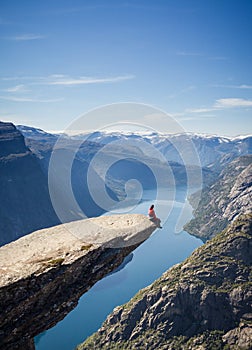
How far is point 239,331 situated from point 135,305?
31.2m

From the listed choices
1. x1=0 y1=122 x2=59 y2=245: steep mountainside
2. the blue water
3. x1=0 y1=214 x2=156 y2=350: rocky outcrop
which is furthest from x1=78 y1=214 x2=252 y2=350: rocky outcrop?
x1=0 y1=122 x2=59 y2=245: steep mountainside

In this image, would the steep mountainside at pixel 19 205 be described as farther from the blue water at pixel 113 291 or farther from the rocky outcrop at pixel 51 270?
the rocky outcrop at pixel 51 270

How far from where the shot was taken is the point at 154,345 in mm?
84312

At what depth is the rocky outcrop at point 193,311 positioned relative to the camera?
82250 millimetres

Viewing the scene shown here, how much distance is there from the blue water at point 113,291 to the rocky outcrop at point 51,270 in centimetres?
5808

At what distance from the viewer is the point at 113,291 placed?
413ft

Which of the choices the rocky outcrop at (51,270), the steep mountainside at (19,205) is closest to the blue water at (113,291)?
the rocky outcrop at (51,270)

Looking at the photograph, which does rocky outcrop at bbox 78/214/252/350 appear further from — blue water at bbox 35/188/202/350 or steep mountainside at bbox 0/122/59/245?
steep mountainside at bbox 0/122/59/245

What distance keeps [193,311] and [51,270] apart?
91047 millimetres

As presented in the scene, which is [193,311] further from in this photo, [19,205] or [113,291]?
[19,205]

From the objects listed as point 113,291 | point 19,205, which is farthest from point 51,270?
point 19,205

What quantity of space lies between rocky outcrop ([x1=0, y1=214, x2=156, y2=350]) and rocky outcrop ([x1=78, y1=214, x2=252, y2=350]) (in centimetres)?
7954

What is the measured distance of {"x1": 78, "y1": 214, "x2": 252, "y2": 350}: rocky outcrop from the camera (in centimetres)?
8225

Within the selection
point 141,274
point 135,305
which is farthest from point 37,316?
point 141,274
